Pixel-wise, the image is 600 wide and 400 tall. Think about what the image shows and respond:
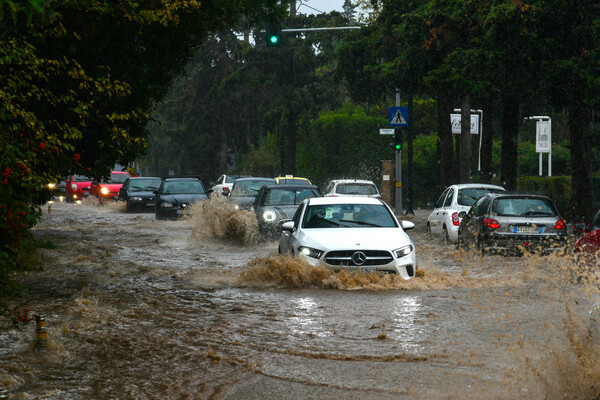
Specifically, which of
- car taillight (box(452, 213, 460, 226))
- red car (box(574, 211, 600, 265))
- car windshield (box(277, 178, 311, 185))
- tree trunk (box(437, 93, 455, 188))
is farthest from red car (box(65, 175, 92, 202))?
red car (box(574, 211, 600, 265))

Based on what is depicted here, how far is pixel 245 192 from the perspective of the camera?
2800 centimetres

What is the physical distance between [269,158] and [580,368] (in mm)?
65032

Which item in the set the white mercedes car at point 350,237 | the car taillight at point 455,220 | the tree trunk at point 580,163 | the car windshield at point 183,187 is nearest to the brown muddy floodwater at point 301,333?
the white mercedes car at point 350,237

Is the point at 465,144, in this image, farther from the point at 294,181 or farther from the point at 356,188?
the point at 294,181

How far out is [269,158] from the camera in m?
71.4

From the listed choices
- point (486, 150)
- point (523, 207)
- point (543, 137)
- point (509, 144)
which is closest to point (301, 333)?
point (523, 207)

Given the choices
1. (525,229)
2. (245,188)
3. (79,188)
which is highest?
(245,188)

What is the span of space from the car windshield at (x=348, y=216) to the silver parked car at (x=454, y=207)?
691 cm

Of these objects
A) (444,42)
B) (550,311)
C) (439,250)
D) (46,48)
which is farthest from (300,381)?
(444,42)

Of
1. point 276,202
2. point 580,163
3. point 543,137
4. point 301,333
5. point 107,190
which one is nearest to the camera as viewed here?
point 301,333

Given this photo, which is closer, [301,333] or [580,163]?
[301,333]

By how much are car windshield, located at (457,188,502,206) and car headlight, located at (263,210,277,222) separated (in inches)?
180

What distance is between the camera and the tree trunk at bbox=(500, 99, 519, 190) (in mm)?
28266

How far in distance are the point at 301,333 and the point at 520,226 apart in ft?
30.3
